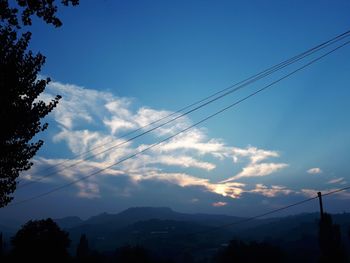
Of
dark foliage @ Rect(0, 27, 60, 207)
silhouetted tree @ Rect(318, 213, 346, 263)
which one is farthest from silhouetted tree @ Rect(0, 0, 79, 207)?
silhouetted tree @ Rect(318, 213, 346, 263)

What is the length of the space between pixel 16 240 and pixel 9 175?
42147mm

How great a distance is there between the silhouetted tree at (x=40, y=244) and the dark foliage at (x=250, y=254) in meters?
47.1

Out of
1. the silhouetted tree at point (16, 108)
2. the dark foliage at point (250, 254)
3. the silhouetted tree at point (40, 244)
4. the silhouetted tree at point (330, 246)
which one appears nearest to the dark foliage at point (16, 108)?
the silhouetted tree at point (16, 108)

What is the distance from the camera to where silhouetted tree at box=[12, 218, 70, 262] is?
56.8 meters

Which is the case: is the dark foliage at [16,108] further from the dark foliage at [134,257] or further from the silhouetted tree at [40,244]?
the dark foliage at [134,257]

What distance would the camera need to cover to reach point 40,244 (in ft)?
191

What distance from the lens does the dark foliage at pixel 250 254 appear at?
9175 cm

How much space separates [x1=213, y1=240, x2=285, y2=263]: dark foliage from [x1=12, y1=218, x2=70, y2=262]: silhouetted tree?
154 ft

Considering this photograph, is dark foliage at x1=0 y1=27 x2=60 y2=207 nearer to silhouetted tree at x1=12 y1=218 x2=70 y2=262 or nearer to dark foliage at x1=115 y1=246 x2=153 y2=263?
silhouetted tree at x1=12 y1=218 x2=70 y2=262

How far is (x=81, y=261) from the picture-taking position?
273ft

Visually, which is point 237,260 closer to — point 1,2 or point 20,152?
point 20,152

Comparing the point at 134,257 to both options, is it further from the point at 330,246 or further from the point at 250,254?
the point at 330,246

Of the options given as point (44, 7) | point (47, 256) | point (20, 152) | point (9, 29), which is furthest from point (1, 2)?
point (47, 256)

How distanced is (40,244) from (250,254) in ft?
189
